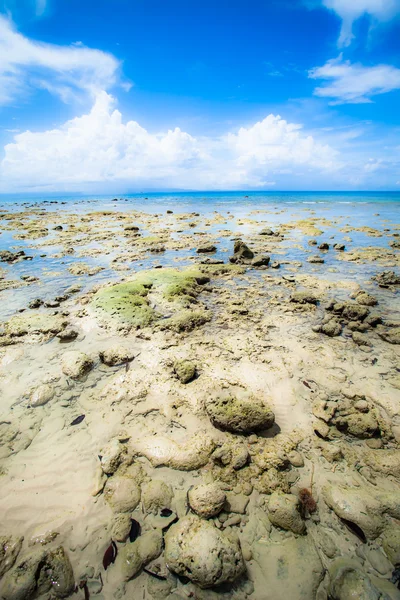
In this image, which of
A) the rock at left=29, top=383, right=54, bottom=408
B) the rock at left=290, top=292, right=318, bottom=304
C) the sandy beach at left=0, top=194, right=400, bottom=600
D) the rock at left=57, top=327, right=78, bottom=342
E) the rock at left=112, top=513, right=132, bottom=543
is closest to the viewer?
the sandy beach at left=0, top=194, right=400, bottom=600

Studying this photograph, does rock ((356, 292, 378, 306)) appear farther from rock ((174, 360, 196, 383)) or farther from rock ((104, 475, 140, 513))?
rock ((104, 475, 140, 513))

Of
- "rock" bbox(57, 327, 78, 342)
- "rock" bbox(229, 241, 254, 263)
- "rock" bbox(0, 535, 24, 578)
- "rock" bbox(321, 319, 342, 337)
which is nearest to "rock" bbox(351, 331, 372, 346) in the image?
"rock" bbox(321, 319, 342, 337)

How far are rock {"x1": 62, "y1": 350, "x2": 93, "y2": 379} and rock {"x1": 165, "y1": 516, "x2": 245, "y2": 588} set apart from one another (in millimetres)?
4612

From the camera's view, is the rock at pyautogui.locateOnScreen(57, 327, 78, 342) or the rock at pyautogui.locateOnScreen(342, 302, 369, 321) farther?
the rock at pyautogui.locateOnScreen(342, 302, 369, 321)

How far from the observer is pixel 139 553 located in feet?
12.0

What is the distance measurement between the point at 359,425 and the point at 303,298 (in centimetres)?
653

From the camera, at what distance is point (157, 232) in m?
30.4

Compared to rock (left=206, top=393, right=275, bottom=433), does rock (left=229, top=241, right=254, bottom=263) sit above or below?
above

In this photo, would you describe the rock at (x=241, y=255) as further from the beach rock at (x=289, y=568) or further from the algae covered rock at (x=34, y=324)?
the beach rock at (x=289, y=568)

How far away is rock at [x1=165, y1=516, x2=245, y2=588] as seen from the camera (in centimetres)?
333

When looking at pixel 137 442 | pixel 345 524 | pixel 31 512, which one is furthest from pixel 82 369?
pixel 345 524

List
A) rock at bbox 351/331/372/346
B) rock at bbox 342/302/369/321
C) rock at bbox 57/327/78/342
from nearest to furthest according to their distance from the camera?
rock at bbox 351/331/372/346 < rock at bbox 57/327/78/342 < rock at bbox 342/302/369/321

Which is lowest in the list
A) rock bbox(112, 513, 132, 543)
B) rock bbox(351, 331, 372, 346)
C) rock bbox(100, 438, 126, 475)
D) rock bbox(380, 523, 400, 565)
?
rock bbox(112, 513, 132, 543)

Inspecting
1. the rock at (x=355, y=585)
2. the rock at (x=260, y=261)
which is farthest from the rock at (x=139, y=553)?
the rock at (x=260, y=261)
